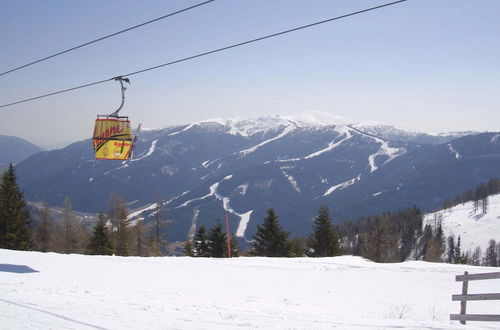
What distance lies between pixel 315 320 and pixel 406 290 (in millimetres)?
10316

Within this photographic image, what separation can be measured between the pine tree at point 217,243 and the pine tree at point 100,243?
10559 mm

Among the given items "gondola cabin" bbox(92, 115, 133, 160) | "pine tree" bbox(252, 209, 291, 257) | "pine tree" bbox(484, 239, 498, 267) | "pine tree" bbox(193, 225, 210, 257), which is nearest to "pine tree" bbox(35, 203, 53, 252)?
"pine tree" bbox(193, 225, 210, 257)

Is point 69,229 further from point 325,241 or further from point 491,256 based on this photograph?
point 491,256

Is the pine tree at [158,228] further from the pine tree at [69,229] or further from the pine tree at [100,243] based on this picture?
the pine tree at [69,229]

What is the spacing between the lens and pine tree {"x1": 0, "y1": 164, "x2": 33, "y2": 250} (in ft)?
135

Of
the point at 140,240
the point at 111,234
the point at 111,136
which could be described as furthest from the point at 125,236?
the point at 111,136

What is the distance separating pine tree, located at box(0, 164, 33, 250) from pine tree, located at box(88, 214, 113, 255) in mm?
5907

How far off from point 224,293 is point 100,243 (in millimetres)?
30333

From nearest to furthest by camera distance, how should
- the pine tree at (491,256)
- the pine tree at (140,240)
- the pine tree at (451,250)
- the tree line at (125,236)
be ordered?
the tree line at (125,236), the pine tree at (140,240), the pine tree at (491,256), the pine tree at (451,250)

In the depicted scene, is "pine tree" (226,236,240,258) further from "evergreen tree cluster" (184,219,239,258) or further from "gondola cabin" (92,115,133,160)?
"gondola cabin" (92,115,133,160)

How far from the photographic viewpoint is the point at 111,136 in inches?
781

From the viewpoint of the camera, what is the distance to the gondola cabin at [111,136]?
1973 centimetres

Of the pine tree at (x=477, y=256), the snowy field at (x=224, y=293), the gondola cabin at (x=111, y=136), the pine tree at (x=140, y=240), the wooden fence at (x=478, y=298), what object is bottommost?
the pine tree at (x=477, y=256)

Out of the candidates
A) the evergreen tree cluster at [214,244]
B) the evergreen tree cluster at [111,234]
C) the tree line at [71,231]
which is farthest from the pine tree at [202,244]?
the tree line at [71,231]
